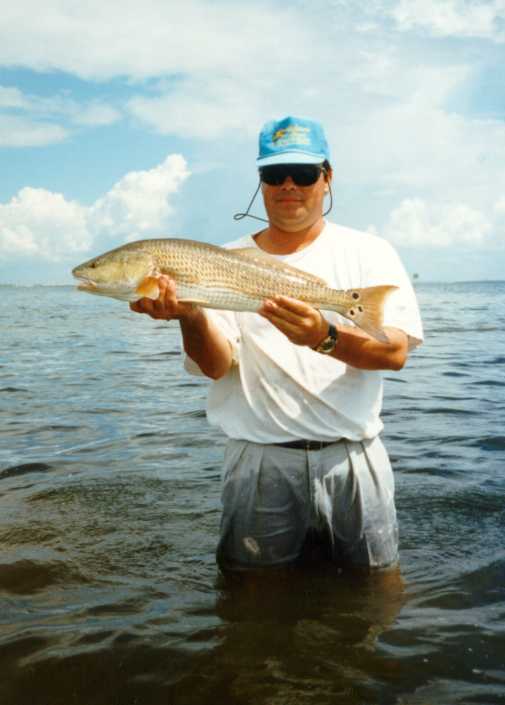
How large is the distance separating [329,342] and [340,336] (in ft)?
0.25

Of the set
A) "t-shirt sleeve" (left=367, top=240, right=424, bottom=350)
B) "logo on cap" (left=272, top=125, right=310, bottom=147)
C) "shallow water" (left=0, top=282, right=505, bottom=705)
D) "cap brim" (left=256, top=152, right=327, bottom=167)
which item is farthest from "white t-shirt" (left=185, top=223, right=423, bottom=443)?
"shallow water" (left=0, top=282, right=505, bottom=705)

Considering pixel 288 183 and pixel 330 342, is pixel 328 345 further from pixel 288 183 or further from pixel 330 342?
pixel 288 183

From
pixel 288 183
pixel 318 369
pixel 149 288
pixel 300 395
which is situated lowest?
pixel 300 395

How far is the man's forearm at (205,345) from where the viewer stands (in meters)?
4.31

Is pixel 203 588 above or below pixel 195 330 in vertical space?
below

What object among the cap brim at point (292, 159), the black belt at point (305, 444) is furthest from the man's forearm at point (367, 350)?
the cap brim at point (292, 159)

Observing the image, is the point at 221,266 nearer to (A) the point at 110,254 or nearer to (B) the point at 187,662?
(A) the point at 110,254

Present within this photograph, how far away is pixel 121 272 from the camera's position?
4.23 meters

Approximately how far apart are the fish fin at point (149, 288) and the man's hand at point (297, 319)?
60 centimetres

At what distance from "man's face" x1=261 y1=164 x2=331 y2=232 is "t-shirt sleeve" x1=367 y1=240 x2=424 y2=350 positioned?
17.8 inches

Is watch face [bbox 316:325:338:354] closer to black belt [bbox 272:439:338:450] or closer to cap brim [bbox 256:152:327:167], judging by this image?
black belt [bbox 272:439:338:450]

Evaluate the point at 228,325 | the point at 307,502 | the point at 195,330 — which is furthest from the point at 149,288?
the point at 307,502

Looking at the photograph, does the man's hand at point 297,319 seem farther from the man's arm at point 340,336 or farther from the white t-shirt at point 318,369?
the white t-shirt at point 318,369

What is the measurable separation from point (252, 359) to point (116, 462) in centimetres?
482
